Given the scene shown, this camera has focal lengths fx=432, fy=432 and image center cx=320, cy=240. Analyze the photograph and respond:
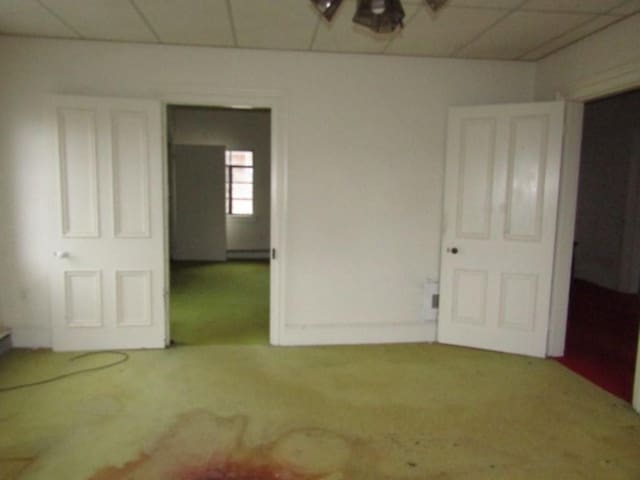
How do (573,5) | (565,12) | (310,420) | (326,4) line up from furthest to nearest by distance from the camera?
(565,12) < (573,5) < (310,420) < (326,4)

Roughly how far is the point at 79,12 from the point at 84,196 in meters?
1.32

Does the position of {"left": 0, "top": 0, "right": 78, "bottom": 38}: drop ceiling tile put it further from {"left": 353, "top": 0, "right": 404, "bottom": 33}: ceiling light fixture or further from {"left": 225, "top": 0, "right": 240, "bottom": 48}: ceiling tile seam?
{"left": 353, "top": 0, "right": 404, "bottom": 33}: ceiling light fixture

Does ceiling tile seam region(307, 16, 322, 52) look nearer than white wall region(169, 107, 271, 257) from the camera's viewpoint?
Yes

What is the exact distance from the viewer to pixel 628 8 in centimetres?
273

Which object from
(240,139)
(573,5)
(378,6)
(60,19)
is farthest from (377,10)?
(240,139)

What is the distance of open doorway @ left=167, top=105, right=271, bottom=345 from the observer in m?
7.36

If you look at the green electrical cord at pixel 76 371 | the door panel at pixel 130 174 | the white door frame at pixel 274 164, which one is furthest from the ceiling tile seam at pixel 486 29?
the green electrical cord at pixel 76 371

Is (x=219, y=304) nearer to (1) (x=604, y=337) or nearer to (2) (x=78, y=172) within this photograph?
(2) (x=78, y=172)

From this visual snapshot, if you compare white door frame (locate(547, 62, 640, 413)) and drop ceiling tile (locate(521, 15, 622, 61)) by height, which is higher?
drop ceiling tile (locate(521, 15, 622, 61))

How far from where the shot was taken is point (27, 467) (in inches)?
82.5

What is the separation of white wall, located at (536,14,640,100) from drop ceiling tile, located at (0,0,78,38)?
12.5ft

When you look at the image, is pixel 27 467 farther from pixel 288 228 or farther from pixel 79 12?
pixel 79 12

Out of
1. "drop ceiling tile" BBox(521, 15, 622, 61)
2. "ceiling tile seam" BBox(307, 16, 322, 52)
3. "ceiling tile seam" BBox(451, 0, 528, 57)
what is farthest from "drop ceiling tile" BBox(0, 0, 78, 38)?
"drop ceiling tile" BBox(521, 15, 622, 61)

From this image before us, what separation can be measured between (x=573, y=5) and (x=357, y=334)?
2.89 metres
